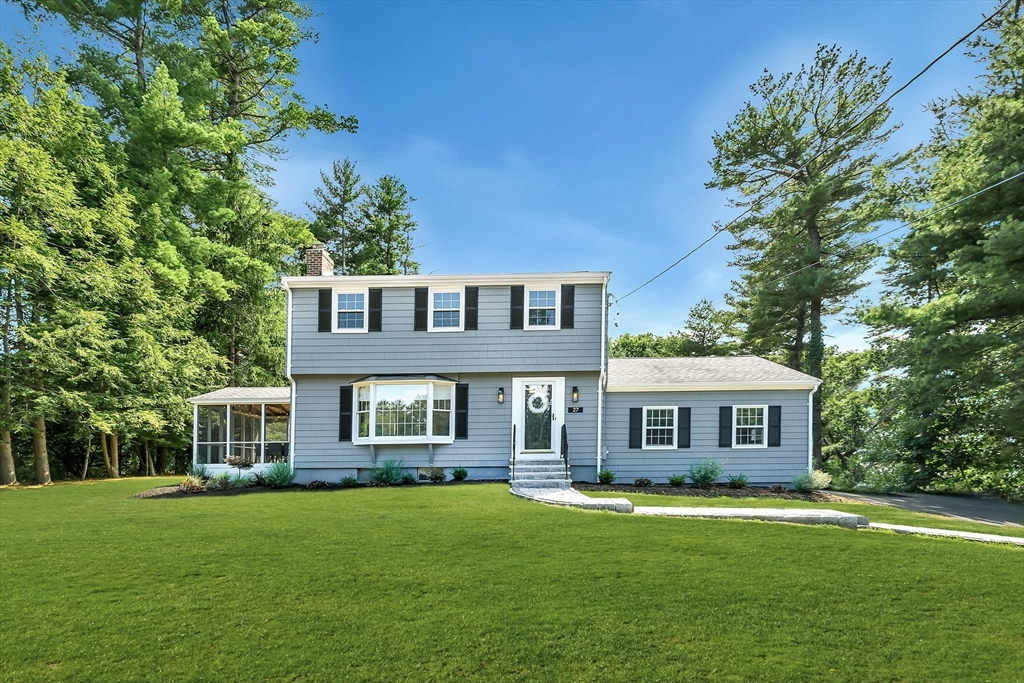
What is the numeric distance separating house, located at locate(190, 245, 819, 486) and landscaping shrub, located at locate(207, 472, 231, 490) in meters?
1.13

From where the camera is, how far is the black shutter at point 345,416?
15.9 metres

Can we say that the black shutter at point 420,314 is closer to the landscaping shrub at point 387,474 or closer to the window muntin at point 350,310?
the window muntin at point 350,310

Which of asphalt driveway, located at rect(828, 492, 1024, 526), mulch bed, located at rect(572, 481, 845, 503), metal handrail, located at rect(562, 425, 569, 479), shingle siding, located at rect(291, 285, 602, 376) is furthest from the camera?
shingle siding, located at rect(291, 285, 602, 376)

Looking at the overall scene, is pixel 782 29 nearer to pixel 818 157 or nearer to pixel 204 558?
pixel 818 157

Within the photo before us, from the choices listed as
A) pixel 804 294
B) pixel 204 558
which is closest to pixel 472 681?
pixel 204 558

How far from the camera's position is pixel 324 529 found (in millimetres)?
8875

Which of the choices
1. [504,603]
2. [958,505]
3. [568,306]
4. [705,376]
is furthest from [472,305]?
[958,505]

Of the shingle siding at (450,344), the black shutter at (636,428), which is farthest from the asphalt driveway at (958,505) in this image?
the shingle siding at (450,344)

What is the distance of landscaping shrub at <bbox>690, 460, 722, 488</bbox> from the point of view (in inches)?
605

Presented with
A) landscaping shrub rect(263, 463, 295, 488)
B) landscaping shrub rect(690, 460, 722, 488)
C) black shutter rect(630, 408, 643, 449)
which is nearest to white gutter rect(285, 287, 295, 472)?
landscaping shrub rect(263, 463, 295, 488)

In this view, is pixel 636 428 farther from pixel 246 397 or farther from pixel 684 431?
pixel 246 397

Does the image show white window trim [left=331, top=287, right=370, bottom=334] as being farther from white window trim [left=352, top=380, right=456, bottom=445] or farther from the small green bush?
the small green bush

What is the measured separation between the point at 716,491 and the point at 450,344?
762 cm

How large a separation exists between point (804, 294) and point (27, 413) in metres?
27.4
